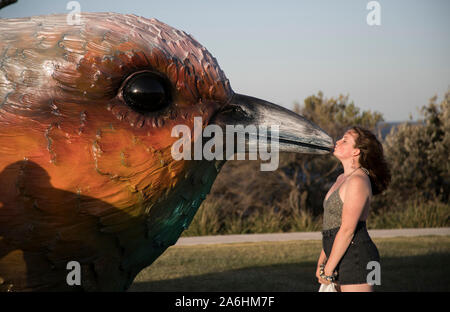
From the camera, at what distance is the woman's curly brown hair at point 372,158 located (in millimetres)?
3592

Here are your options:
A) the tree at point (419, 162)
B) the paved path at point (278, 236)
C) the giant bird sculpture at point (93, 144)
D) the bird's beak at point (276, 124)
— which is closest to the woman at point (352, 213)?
the bird's beak at point (276, 124)

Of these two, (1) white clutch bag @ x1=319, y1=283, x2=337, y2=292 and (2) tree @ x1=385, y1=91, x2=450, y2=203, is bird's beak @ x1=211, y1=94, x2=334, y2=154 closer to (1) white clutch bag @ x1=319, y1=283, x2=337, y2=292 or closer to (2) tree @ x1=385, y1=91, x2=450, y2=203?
(1) white clutch bag @ x1=319, y1=283, x2=337, y2=292

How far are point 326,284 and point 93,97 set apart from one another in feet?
7.17

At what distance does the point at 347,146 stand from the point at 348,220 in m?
0.58

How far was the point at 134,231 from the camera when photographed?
83.0 inches

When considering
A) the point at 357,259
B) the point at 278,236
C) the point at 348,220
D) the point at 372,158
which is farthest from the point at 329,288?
the point at 278,236

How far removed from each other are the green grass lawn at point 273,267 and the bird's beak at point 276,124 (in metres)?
4.75

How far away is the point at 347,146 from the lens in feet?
11.9

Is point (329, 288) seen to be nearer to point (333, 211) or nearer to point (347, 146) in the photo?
point (333, 211)

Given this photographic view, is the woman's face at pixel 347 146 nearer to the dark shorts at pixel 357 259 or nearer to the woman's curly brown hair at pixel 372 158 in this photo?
the woman's curly brown hair at pixel 372 158

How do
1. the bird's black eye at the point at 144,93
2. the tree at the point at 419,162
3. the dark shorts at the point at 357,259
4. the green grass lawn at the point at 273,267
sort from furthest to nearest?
the tree at the point at 419,162 < the green grass lawn at the point at 273,267 < the dark shorts at the point at 357,259 < the bird's black eye at the point at 144,93

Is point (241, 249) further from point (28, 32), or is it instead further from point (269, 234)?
point (28, 32)
